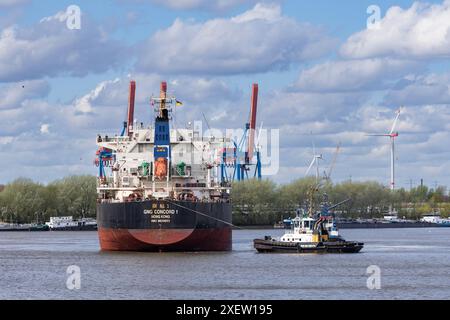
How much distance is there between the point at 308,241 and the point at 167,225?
13749 mm

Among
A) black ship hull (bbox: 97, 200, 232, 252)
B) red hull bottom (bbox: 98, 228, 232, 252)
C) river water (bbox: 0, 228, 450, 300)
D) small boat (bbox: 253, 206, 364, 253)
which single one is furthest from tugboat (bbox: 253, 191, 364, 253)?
black ship hull (bbox: 97, 200, 232, 252)

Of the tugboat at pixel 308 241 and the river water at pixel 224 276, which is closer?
the river water at pixel 224 276

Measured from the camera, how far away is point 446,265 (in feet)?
315

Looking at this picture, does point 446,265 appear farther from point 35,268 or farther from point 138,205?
point 35,268

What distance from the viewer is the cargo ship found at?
99312 millimetres

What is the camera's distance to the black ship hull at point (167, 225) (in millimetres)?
98875

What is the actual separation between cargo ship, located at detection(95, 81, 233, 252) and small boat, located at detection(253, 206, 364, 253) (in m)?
3.95

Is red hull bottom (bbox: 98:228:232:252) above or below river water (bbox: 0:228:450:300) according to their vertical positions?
above

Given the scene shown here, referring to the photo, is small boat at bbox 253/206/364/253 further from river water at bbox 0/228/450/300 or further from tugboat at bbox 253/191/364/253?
river water at bbox 0/228/450/300

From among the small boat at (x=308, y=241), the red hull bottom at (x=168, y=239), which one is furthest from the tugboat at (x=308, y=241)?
the red hull bottom at (x=168, y=239)

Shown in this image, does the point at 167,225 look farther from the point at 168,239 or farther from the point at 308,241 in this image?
the point at 308,241

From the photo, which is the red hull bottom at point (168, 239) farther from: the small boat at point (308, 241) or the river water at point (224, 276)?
the small boat at point (308, 241)
